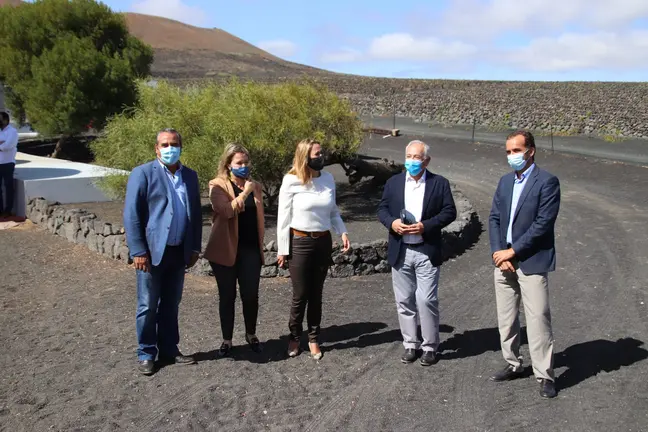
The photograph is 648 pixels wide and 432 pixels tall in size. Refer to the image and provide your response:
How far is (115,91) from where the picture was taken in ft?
66.4

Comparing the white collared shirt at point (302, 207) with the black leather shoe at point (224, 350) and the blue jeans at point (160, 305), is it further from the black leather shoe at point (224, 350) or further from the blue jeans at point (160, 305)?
the black leather shoe at point (224, 350)

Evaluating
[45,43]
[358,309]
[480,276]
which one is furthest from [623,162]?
[45,43]

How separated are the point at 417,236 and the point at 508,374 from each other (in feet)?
4.10

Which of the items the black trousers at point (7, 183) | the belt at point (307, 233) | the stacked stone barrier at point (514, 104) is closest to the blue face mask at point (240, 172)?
the belt at point (307, 233)

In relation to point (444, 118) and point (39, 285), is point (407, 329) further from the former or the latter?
point (444, 118)

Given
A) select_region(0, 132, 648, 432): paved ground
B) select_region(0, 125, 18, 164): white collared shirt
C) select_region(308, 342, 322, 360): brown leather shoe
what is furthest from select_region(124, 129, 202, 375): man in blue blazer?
select_region(0, 125, 18, 164): white collared shirt

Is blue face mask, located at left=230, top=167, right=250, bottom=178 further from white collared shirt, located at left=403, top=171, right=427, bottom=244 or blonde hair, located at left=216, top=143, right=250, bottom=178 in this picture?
white collared shirt, located at left=403, top=171, right=427, bottom=244

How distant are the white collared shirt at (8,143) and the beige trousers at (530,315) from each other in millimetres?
9083

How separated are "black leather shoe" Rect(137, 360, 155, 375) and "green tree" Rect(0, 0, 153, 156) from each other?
52.4 feet

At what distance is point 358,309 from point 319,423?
257 centimetres

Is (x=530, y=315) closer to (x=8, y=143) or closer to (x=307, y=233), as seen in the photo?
(x=307, y=233)

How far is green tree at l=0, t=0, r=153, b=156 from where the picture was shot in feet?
64.1

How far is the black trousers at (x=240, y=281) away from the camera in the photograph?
5.11 meters

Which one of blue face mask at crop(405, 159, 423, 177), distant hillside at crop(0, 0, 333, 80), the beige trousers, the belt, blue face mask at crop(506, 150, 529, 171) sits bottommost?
the beige trousers
